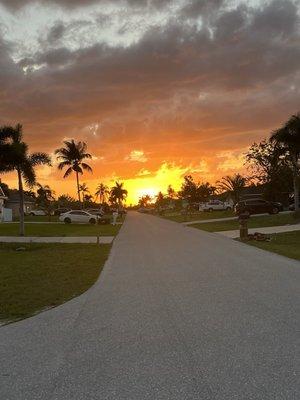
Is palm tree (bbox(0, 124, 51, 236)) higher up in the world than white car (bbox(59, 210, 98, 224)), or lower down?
higher up

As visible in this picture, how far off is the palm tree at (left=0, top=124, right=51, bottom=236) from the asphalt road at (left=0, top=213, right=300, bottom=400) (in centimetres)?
2558

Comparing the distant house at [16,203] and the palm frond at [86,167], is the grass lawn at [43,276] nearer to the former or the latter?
the palm frond at [86,167]

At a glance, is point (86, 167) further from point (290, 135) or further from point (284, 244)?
point (284, 244)

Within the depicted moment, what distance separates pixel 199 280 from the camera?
38.1 ft

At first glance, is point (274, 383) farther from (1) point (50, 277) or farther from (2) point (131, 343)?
(1) point (50, 277)

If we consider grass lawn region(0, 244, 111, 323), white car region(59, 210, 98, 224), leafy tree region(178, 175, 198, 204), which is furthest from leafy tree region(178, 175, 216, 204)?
grass lawn region(0, 244, 111, 323)

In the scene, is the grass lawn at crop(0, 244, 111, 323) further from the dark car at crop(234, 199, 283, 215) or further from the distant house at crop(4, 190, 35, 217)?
the distant house at crop(4, 190, 35, 217)

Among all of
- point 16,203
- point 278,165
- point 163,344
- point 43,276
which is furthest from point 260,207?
point 16,203

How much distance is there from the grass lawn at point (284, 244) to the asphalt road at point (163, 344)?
18.9ft

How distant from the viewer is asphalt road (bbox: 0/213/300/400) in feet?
16.0

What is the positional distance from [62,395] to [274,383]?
6.53 ft

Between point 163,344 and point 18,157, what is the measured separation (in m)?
30.6

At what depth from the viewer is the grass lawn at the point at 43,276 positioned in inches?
374

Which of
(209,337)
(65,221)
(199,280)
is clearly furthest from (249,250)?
(65,221)
